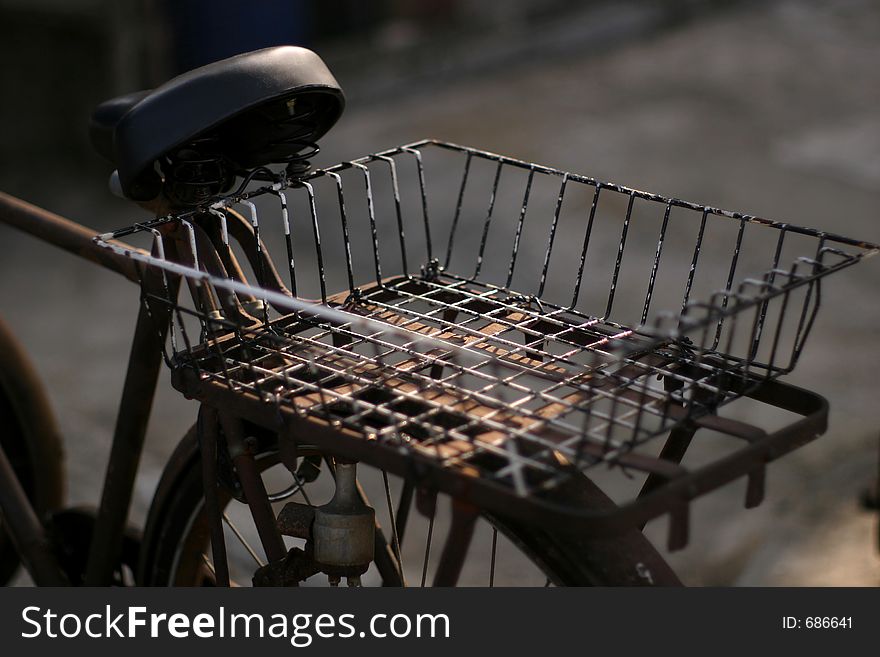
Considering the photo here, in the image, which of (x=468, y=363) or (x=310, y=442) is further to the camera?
(x=468, y=363)

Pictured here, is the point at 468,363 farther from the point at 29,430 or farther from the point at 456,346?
the point at 29,430

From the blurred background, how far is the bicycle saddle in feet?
6.20

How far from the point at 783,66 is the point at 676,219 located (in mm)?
2552

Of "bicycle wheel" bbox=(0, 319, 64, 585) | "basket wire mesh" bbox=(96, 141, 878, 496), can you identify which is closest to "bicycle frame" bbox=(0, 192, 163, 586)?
"basket wire mesh" bbox=(96, 141, 878, 496)

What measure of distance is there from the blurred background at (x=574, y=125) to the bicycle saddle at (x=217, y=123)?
1.89 m

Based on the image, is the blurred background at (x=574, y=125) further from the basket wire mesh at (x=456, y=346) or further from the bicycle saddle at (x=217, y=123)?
the bicycle saddle at (x=217, y=123)

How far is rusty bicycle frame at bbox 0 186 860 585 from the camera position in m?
1.30

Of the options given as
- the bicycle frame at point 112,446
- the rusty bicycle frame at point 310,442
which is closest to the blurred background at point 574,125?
the bicycle frame at point 112,446

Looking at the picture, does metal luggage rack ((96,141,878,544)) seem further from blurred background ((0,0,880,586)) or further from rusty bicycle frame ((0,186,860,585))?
blurred background ((0,0,880,586))

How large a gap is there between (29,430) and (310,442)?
132 cm

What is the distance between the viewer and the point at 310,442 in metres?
1.49

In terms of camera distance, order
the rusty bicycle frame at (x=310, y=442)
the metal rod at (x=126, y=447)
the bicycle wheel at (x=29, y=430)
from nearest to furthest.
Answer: the rusty bicycle frame at (x=310, y=442)
the metal rod at (x=126, y=447)
the bicycle wheel at (x=29, y=430)

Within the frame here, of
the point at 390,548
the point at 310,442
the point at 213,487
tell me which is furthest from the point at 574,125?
the point at 310,442

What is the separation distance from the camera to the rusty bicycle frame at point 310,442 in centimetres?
130
